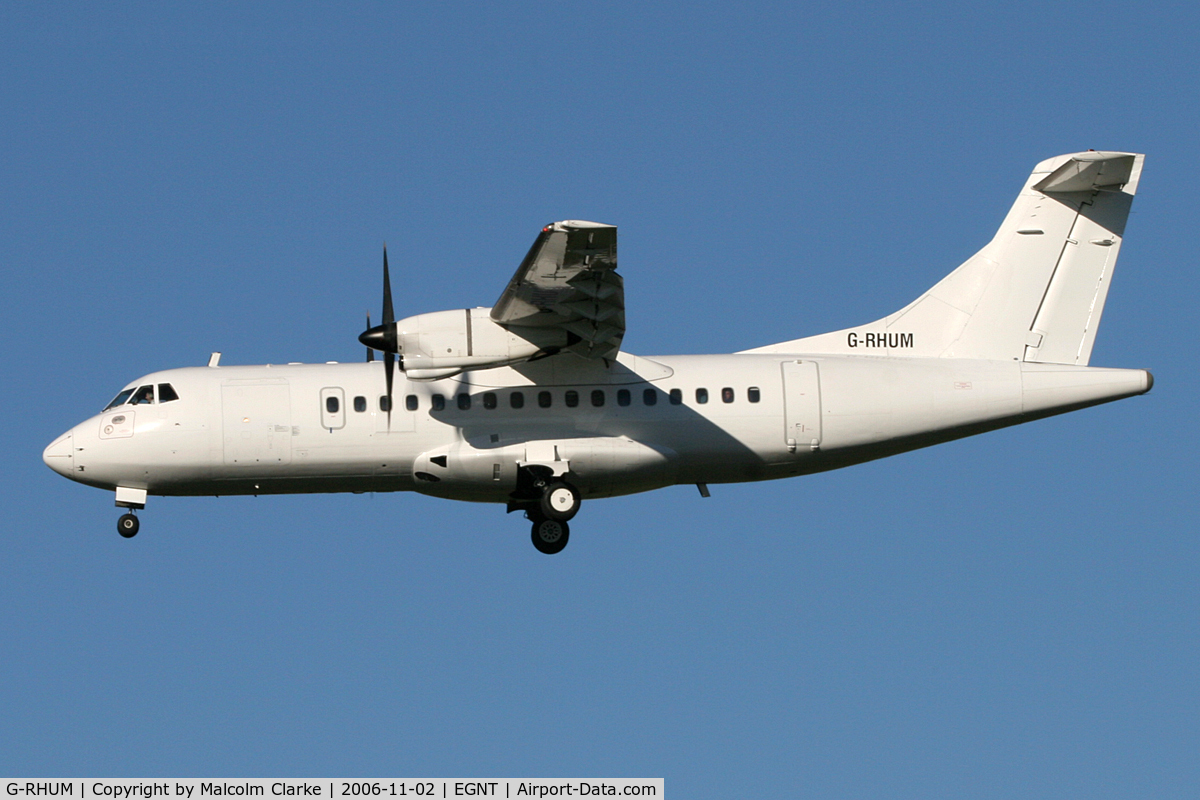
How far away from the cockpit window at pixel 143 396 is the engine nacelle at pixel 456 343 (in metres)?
4.90

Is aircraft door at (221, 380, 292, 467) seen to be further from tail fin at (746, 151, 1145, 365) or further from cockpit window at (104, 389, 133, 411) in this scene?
tail fin at (746, 151, 1145, 365)

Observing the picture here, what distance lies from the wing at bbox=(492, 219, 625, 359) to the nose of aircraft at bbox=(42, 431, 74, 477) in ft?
24.6

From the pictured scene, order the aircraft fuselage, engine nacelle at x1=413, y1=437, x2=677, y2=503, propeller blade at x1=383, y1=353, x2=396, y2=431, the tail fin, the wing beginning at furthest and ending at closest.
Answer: the tail fin
the aircraft fuselage
engine nacelle at x1=413, y1=437, x2=677, y2=503
propeller blade at x1=383, y1=353, x2=396, y2=431
the wing

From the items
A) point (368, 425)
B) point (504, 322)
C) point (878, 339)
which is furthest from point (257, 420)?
point (878, 339)

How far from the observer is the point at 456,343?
2322 cm

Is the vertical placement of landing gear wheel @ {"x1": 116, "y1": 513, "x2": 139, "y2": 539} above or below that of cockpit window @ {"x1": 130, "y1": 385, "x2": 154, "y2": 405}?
below

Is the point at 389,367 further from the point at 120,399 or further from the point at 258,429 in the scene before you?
the point at 120,399

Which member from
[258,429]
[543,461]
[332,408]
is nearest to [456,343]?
[543,461]

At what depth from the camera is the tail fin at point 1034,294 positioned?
2641 cm

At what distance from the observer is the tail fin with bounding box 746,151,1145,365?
26.4 meters

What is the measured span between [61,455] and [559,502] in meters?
8.08

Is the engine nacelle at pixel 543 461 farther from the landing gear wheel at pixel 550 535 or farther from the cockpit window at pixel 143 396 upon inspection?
the cockpit window at pixel 143 396

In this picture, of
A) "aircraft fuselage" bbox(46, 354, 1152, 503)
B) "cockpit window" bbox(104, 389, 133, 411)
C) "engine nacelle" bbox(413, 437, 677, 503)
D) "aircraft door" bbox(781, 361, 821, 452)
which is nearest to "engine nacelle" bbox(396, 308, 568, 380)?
"aircraft fuselage" bbox(46, 354, 1152, 503)

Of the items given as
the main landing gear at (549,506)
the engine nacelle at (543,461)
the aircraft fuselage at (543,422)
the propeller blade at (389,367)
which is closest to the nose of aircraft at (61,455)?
the aircraft fuselage at (543,422)
